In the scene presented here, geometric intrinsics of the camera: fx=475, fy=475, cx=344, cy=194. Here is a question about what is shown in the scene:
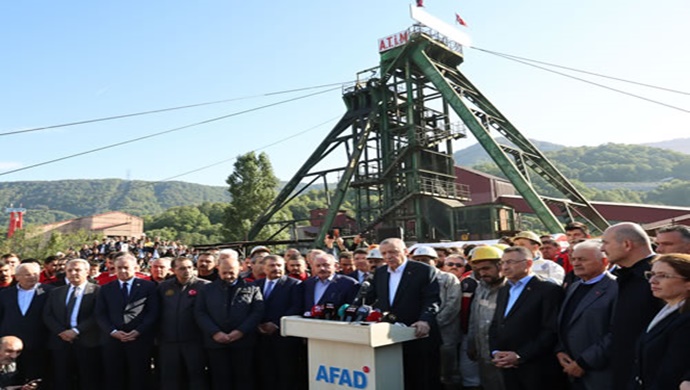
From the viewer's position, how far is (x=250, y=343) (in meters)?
5.39

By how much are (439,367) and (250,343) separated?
211 centimetres

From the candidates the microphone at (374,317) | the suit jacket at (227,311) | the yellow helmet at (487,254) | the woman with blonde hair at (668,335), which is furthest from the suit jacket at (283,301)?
the woman with blonde hair at (668,335)

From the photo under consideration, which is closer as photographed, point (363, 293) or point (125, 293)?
point (363, 293)

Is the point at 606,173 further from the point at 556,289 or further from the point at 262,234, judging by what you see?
the point at 556,289

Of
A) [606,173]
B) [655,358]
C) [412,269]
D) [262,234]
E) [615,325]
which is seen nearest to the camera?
[655,358]

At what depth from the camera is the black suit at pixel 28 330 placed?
5.81 metres

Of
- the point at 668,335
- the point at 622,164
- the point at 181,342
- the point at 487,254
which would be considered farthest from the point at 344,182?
the point at 622,164

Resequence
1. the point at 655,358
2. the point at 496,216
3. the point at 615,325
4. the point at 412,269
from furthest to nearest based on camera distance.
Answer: the point at 496,216 < the point at 412,269 < the point at 615,325 < the point at 655,358

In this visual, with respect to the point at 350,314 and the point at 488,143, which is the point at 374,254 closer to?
the point at 350,314

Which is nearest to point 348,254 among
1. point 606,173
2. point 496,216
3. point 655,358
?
point 655,358

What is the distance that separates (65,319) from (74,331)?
0.84 ft

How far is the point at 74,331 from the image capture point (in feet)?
18.6

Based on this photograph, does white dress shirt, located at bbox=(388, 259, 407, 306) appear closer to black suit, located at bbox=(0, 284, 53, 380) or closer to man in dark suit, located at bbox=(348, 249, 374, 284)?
man in dark suit, located at bbox=(348, 249, 374, 284)

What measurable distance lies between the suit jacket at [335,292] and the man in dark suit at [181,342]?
121 cm
